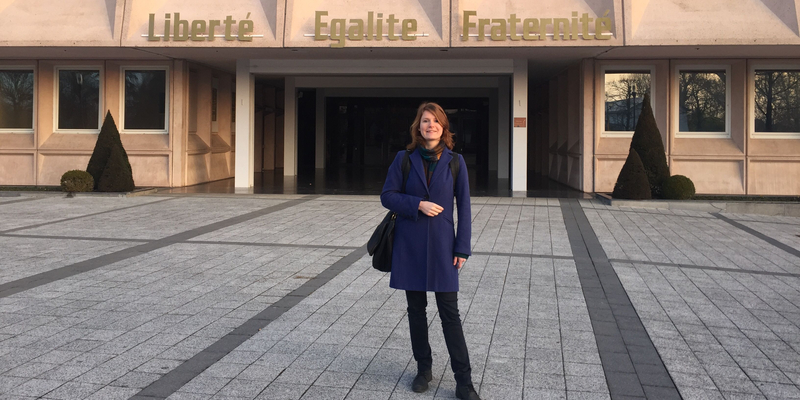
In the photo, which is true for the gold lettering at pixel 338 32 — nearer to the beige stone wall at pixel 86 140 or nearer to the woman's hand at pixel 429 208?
the beige stone wall at pixel 86 140

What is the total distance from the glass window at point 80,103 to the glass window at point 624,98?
13.5 metres

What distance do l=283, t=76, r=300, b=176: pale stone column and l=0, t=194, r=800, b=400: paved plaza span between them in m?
13.7

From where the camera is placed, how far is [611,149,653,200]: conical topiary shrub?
50.0 feet

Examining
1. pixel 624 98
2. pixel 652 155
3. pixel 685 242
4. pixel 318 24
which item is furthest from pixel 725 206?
pixel 318 24

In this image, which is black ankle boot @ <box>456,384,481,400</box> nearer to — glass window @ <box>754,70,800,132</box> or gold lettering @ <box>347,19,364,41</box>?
gold lettering @ <box>347,19,364,41</box>

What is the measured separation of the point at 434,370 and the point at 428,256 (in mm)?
971

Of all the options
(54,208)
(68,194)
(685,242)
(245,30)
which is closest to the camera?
(685,242)

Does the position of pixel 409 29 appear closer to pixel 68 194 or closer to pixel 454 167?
pixel 68 194

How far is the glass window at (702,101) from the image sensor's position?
61.1 ft

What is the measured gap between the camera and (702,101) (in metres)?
18.7

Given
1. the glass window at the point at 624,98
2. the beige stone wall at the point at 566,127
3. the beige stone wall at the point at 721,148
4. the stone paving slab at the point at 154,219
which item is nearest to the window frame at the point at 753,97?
the beige stone wall at the point at 721,148

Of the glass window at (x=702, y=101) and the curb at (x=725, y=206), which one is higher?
the glass window at (x=702, y=101)

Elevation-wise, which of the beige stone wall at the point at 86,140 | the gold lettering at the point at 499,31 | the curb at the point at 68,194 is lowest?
the curb at the point at 68,194

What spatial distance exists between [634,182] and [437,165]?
465 inches
